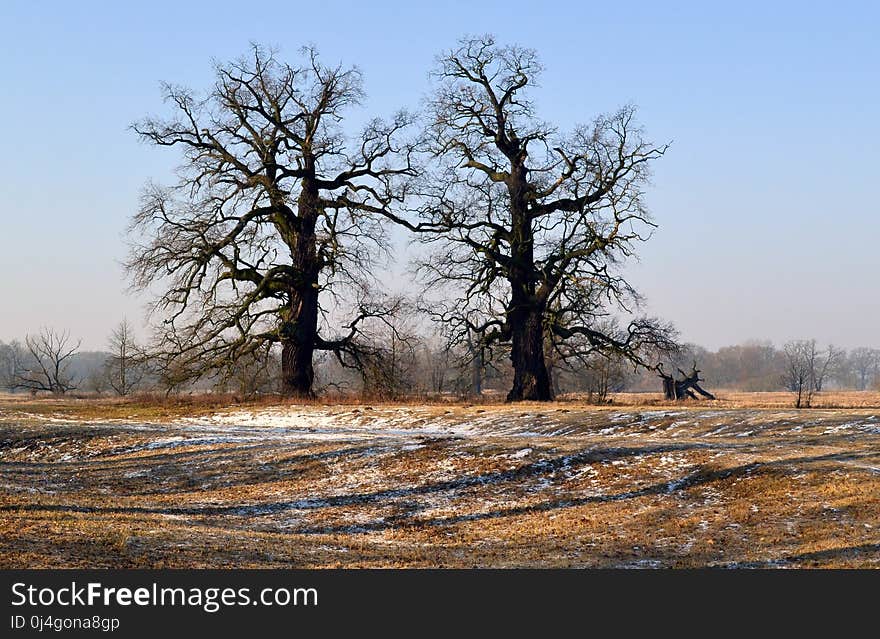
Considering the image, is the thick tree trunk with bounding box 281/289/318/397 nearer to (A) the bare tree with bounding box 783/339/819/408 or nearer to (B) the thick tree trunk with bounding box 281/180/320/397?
(B) the thick tree trunk with bounding box 281/180/320/397

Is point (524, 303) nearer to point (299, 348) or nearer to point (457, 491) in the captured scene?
point (299, 348)

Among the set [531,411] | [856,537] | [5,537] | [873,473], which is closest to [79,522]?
[5,537]

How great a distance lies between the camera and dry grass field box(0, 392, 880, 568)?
476 inches

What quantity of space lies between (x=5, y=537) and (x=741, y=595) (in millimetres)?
8749

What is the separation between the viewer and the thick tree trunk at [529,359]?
3716 centimetres

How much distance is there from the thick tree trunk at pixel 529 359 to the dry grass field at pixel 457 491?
29.5 ft

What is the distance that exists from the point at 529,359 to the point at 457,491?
1997 centimetres

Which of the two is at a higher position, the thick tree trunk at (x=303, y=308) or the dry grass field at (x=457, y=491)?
the thick tree trunk at (x=303, y=308)

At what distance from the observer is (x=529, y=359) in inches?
1478

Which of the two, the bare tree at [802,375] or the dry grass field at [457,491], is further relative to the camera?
the bare tree at [802,375]

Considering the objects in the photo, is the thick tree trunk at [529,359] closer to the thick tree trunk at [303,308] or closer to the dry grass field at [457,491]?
the thick tree trunk at [303,308]

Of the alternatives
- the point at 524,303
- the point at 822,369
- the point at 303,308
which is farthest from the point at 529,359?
the point at 822,369

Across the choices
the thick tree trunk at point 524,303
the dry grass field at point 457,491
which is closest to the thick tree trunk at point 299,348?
the thick tree trunk at point 524,303

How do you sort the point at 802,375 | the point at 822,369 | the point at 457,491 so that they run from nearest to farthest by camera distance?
1. the point at 457,491
2. the point at 802,375
3. the point at 822,369
